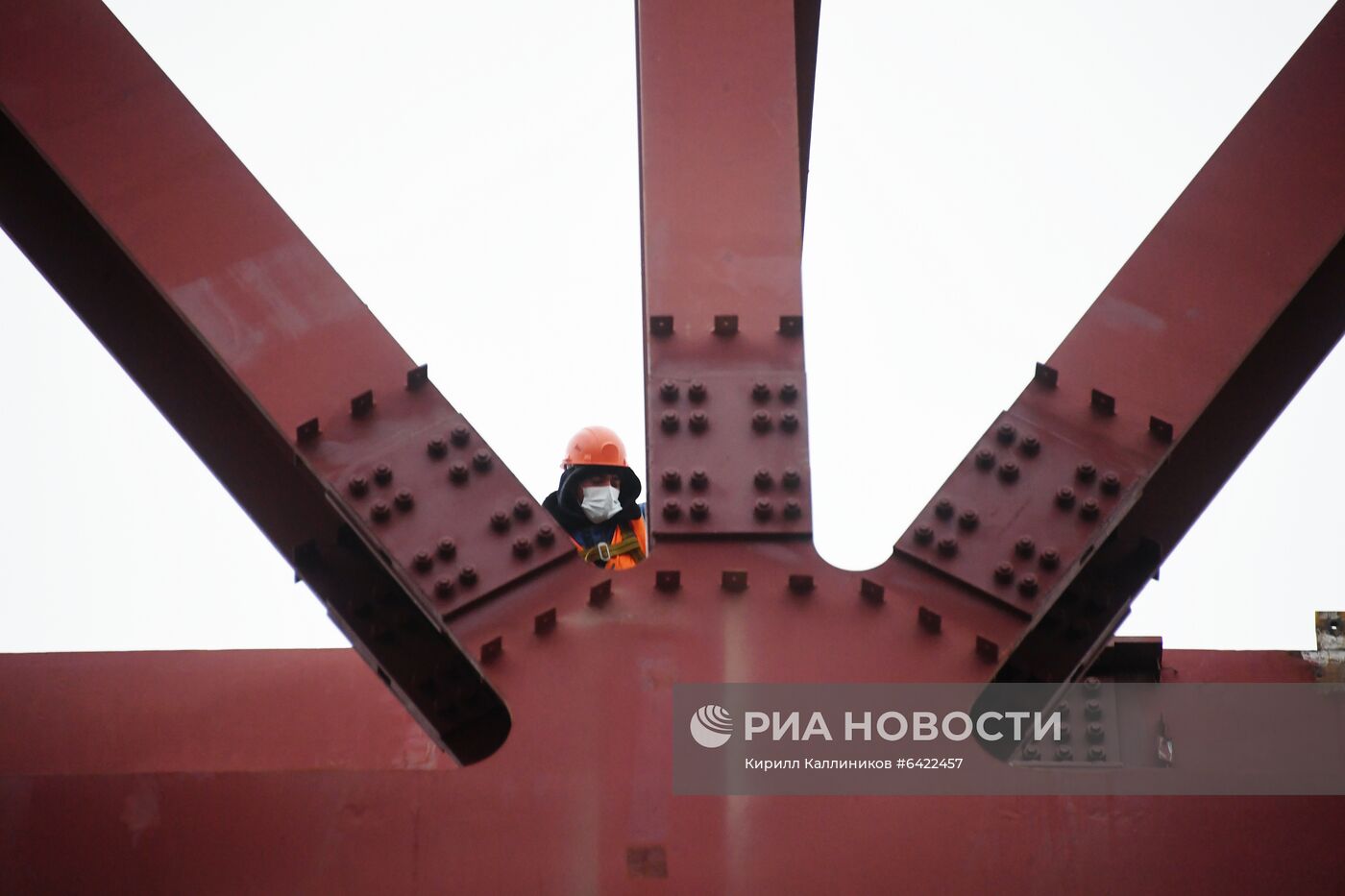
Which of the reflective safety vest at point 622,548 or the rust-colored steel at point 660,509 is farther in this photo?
the reflective safety vest at point 622,548

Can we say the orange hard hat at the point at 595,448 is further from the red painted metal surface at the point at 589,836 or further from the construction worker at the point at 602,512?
the red painted metal surface at the point at 589,836

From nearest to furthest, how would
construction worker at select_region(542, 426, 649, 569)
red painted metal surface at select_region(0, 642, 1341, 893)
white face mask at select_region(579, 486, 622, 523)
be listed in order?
red painted metal surface at select_region(0, 642, 1341, 893) → construction worker at select_region(542, 426, 649, 569) → white face mask at select_region(579, 486, 622, 523)

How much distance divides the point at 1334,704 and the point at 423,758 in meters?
3.48

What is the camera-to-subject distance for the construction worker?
7.96 metres

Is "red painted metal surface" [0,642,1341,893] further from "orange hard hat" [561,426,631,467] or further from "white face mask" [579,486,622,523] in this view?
"orange hard hat" [561,426,631,467]

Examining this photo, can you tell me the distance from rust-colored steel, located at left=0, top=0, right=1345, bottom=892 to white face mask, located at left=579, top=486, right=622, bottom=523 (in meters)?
2.63

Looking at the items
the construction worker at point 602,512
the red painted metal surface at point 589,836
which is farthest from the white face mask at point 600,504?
the red painted metal surface at point 589,836

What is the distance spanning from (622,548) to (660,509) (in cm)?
328

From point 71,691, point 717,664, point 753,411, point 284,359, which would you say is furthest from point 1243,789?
point 71,691

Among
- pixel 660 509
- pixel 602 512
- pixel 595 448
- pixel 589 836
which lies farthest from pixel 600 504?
pixel 589 836

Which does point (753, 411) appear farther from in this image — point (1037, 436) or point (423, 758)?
point (423, 758)

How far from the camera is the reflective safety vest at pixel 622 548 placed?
784 cm

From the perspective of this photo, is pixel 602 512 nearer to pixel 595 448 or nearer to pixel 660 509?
pixel 595 448

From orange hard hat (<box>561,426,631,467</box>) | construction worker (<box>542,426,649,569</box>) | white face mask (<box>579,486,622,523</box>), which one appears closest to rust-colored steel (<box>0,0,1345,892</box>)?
construction worker (<box>542,426,649,569</box>)
